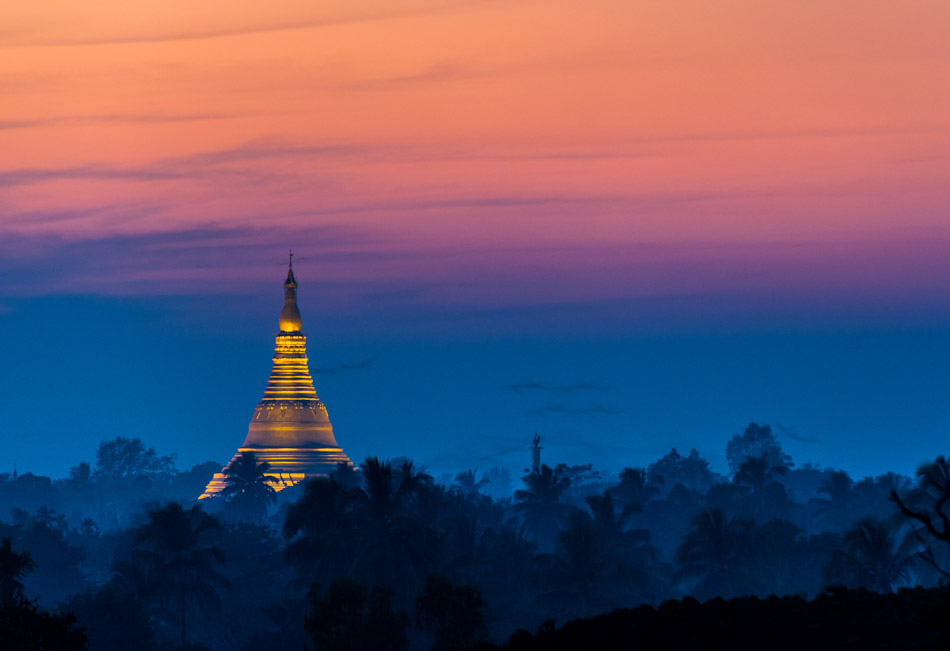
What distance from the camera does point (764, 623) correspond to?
46562 mm

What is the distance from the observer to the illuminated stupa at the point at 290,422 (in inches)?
6412

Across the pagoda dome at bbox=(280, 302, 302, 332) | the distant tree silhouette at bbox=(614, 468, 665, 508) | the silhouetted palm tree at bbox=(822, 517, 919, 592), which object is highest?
the pagoda dome at bbox=(280, 302, 302, 332)

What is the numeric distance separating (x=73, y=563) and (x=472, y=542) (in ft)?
88.3

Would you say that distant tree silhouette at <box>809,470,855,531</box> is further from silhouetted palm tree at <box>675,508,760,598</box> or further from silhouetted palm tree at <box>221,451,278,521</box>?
silhouetted palm tree at <box>221,451,278,521</box>

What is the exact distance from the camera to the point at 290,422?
16588 centimetres

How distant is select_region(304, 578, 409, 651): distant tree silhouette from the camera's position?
6006cm

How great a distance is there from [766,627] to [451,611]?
1749 cm

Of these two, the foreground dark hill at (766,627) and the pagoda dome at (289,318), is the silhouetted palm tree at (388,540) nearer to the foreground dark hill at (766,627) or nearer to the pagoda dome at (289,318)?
the foreground dark hill at (766,627)

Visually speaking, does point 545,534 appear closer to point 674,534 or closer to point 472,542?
point 674,534

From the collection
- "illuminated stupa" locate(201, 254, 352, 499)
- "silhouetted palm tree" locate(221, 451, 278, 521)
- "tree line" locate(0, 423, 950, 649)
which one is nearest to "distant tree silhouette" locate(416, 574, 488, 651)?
"tree line" locate(0, 423, 950, 649)

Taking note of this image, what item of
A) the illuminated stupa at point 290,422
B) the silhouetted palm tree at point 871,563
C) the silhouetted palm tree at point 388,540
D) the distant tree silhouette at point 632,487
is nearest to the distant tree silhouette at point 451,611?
the silhouetted palm tree at point 388,540

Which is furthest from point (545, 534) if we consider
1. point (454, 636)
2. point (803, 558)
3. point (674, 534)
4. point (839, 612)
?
point (839, 612)

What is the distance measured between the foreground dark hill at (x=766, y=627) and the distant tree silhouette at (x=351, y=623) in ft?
37.4

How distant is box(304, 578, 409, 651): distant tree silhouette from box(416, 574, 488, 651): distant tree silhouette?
1339mm
